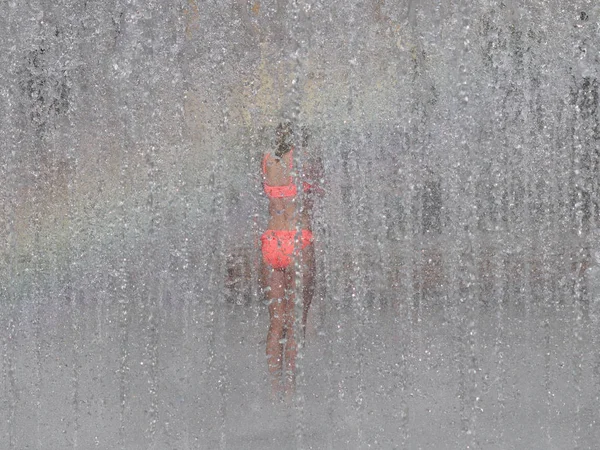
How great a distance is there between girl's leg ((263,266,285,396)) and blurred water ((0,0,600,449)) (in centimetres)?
13

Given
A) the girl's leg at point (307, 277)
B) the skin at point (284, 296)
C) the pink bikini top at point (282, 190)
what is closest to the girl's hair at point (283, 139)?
the skin at point (284, 296)

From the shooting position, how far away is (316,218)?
4.71 m

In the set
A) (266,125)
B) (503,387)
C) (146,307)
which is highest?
(266,125)

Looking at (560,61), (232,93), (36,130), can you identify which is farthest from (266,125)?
(560,61)

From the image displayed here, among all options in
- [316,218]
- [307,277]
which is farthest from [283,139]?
[307,277]

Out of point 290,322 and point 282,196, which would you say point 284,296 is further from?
point 282,196

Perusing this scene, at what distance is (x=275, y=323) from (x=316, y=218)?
0.63 m

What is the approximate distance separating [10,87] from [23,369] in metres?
1.46

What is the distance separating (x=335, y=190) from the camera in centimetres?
504

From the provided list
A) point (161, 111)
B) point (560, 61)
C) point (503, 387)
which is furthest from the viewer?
point (560, 61)

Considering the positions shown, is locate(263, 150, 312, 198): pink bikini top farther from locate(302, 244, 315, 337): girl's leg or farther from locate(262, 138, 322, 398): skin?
locate(302, 244, 315, 337): girl's leg

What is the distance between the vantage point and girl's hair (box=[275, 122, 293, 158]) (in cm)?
439

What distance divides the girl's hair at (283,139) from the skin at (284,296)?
1.4 inches

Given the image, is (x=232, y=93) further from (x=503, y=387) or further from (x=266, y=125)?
(x=503, y=387)
